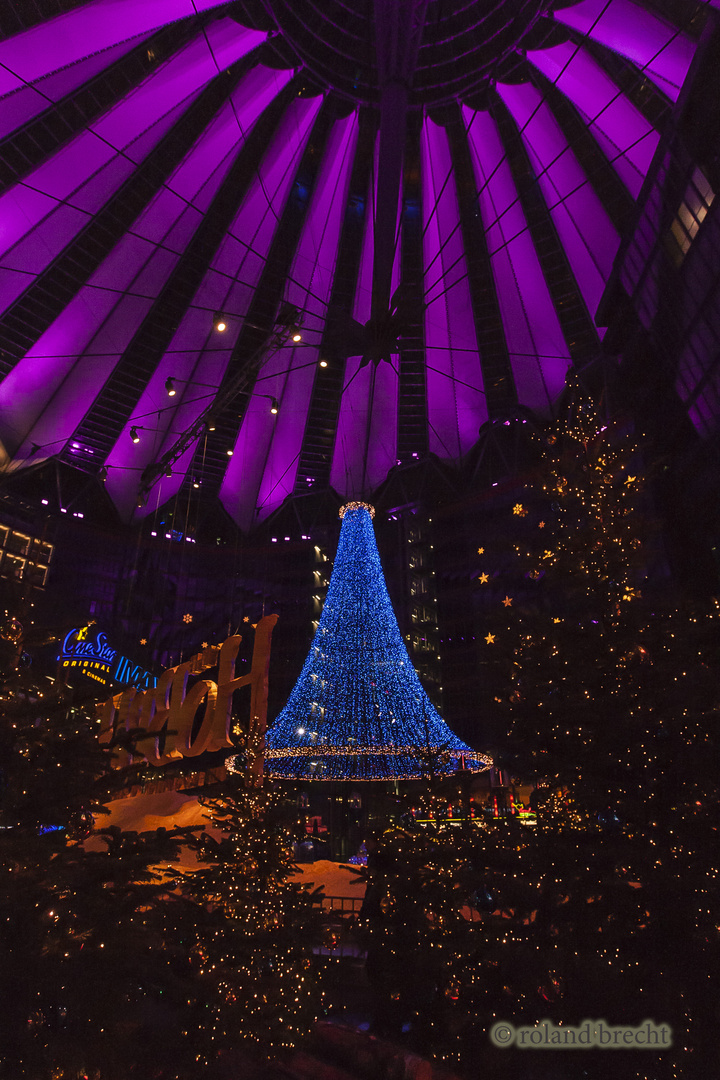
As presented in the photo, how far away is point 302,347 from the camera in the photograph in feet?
50.6

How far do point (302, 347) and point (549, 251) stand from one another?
6.42 meters

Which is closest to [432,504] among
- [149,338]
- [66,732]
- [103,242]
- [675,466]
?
[675,466]

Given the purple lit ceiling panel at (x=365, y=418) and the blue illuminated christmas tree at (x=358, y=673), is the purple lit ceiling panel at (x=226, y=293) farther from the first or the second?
the blue illuminated christmas tree at (x=358, y=673)

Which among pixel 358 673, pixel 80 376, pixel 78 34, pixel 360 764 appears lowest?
pixel 360 764

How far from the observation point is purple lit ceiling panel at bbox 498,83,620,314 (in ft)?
38.3

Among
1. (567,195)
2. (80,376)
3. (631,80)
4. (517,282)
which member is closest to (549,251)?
(517,282)

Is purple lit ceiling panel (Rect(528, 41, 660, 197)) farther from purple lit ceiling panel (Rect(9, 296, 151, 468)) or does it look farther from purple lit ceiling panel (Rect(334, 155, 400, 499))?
purple lit ceiling panel (Rect(9, 296, 151, 468))

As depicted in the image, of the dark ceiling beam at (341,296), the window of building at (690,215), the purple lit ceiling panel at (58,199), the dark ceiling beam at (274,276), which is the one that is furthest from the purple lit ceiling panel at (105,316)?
the window of building at (690,215)

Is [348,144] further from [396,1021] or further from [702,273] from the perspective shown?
[396,1021]

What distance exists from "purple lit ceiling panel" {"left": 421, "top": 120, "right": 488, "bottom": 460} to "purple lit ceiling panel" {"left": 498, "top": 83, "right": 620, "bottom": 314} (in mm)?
1715

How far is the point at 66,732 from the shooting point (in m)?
3.34

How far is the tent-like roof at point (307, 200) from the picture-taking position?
9492 millimetres

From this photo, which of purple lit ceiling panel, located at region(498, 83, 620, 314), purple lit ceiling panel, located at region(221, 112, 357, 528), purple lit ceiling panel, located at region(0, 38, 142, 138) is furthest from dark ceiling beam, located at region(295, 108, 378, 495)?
purple lit ceiling panel, located at region(0, 38, 142, 138)

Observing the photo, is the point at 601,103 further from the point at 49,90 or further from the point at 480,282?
the point at 49,90
